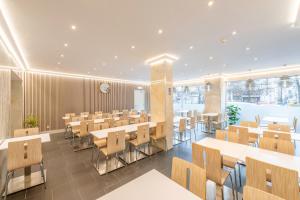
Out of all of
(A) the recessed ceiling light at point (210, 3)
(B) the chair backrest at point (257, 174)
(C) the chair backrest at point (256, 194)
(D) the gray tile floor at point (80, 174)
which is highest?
(A) the recessed ceiling light at point (210, 3)

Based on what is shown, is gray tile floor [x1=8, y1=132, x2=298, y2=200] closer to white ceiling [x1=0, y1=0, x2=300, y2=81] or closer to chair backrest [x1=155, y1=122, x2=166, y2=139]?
chair backrest [x1=155, y1=122, x2=166, y2=139]

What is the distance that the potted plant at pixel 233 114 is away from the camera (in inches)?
313

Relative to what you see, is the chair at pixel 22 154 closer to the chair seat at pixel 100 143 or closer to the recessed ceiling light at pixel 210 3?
the chair seat at pixel 100 143

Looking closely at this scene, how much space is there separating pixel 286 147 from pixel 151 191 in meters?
2.49

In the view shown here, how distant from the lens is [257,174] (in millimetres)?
1658

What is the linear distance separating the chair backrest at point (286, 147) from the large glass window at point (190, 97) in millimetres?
7459

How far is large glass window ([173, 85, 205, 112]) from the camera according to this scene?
9961mm

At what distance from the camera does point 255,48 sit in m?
3.88

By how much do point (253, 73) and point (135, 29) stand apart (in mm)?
7532

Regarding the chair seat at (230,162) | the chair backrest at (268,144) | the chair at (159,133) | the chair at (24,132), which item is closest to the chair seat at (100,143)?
the chair at (159,133)

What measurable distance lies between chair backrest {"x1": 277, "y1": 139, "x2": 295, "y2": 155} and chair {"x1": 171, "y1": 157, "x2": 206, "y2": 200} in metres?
1.93

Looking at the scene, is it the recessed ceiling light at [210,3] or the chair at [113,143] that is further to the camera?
the chair at [113,143]

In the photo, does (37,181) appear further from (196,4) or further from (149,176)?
(196,4)

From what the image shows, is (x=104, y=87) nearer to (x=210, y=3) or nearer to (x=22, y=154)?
(x=22, y=154)
